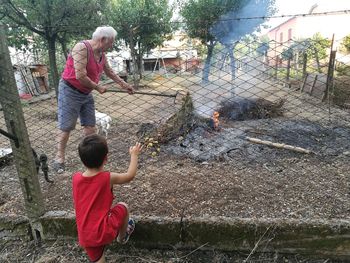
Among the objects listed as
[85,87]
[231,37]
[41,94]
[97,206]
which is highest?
[85,87]

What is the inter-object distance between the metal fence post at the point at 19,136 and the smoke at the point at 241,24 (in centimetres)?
1333

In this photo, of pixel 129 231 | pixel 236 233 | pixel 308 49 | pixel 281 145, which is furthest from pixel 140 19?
pixel 236 233

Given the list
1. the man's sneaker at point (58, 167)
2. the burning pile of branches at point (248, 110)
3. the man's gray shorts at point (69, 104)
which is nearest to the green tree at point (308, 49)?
the burning pile of branches at point (248, 110)

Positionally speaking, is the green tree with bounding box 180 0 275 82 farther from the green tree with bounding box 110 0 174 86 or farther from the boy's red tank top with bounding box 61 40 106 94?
the boy's red tank top with bounding box 61 40 106 94

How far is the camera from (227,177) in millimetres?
3551

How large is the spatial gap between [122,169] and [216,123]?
2280mm

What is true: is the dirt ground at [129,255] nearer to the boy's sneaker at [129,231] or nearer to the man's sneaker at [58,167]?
the boy's sneaker at [129,231]

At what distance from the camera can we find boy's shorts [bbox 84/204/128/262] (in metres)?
2.09

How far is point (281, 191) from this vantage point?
3.16 m

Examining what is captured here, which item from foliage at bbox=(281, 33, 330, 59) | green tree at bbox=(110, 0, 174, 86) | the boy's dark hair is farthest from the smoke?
the boy's dark hair

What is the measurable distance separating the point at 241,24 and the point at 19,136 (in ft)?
49.6

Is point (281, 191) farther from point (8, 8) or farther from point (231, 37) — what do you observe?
point (231, 37)

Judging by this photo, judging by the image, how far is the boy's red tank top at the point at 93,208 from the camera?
6.59 ft

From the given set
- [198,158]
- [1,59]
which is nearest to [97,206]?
[1,59]
